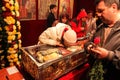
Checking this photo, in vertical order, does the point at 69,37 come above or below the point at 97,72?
above

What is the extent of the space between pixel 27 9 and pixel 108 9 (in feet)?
9.54

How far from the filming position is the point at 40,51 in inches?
50.5

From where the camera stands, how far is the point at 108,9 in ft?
3.07

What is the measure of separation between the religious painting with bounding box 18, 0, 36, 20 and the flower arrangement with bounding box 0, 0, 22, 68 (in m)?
1.59

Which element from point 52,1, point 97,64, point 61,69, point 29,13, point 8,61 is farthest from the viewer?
point 52,1

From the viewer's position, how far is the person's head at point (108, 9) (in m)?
0.93

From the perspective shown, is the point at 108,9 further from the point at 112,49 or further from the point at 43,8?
the point at 43,8

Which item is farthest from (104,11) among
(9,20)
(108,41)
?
(9,20)

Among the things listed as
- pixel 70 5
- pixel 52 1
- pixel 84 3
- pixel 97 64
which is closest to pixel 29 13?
pixel 52 1

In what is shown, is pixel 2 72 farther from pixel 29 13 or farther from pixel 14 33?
pixel 29 13

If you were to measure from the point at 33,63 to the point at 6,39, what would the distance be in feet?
3.16

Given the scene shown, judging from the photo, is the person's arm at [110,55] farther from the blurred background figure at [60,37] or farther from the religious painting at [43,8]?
the religious painting at [43,8]

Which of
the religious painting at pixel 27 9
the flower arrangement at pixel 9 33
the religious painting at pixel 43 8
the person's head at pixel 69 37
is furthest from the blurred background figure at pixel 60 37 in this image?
the religious painting at pixel 43 8

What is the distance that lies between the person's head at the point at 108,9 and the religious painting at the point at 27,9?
2777mm
